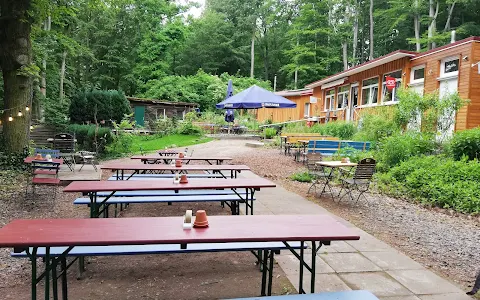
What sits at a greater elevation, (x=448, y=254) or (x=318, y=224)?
(x=318, y=224)

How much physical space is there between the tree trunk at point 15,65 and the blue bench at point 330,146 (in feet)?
27.1

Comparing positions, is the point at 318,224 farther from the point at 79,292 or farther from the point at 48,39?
the point at 48,39

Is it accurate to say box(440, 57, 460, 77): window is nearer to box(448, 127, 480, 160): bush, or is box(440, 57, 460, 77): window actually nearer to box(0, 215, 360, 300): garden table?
box(448, 127, 480, 160): bush

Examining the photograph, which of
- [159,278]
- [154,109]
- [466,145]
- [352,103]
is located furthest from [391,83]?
[154,109]

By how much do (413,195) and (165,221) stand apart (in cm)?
675

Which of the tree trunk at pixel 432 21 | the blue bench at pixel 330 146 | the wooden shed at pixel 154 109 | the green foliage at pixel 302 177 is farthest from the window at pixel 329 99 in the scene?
the green foliage at pixel 302 177

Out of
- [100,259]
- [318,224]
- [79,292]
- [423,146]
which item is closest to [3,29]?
[100,259]

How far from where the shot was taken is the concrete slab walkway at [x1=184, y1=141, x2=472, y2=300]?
323 centimetres

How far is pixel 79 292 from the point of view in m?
3.16

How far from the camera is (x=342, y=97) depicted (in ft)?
71.9

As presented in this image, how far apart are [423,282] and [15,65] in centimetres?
1034

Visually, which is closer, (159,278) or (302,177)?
(159,278)

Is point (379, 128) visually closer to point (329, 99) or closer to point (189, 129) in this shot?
point (189, 129)

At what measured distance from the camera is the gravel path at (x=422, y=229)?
4.16 metres
